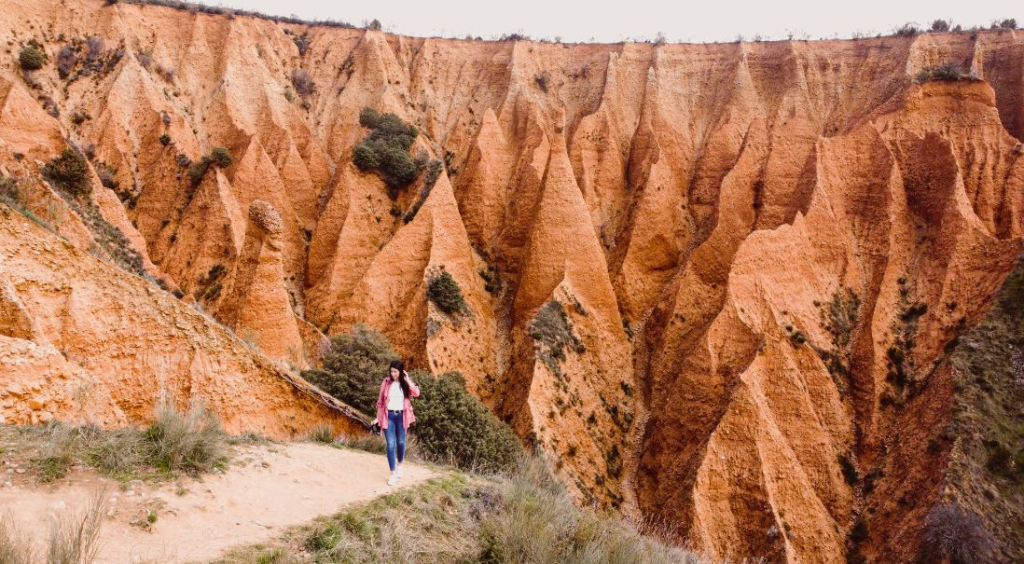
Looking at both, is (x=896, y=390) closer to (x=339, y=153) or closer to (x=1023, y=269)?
(x=1023, y=269)

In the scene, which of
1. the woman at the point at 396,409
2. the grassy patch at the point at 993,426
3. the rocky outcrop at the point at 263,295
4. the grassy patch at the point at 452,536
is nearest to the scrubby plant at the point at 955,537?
the grassy patch at the point at 993,426

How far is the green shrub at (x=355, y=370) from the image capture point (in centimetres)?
1781

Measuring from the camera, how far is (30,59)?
28344 mm

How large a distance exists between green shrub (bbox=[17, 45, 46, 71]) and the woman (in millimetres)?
32168

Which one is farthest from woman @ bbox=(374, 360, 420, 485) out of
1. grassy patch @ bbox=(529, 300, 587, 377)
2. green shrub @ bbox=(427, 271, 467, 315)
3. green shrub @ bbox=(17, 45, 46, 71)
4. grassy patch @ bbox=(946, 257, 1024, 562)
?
green shrub @ bbox=(17, 45, 46, 71)

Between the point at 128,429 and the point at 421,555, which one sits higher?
the point at 128,429

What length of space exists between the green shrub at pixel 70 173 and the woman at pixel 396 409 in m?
19.1

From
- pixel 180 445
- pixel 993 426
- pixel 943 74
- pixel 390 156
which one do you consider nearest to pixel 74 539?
pixel 180 445

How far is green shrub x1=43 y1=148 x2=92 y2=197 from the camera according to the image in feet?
68.3

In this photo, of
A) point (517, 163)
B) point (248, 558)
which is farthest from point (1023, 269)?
point (248, 558)

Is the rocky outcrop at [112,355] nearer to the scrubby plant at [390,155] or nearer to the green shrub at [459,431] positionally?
the green shrub at [459,431]

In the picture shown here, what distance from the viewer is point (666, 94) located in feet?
120

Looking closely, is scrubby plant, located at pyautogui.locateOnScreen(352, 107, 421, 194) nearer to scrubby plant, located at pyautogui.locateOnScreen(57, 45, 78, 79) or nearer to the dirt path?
scrubby plant, located at pyautogui.locateOnScreen(57, 45, 78, 79)

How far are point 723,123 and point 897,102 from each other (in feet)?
28.1
